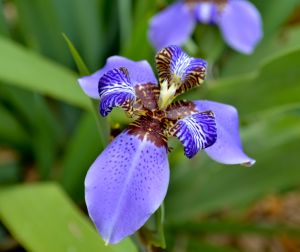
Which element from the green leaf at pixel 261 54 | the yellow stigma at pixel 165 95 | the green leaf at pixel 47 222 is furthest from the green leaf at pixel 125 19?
the yellow stigma at pixel 165 95

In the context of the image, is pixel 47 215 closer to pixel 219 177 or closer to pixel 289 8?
pixel 219 177

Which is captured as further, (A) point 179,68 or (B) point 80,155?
(B) point 80,155

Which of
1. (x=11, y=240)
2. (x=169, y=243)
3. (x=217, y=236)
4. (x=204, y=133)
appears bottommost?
(x=217, y=236)

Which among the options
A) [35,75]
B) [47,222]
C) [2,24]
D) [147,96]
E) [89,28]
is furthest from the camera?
[89,28]

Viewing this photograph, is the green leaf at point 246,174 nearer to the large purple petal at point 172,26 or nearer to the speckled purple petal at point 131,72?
the large purple petal at point 172,26

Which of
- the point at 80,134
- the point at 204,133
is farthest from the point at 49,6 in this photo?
the point at 204,133

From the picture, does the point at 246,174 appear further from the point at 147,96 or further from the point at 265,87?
the point at 147,96

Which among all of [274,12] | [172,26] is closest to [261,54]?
[274,12]
